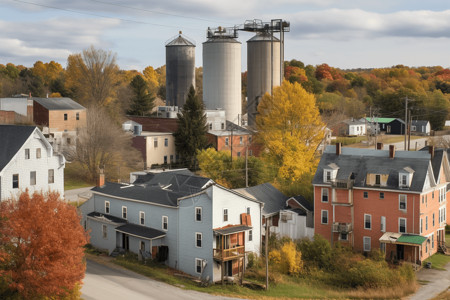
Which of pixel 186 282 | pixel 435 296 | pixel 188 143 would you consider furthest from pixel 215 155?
pixel 435 296

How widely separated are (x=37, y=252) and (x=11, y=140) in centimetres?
2071

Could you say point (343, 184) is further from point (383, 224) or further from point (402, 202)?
point (402, 202)

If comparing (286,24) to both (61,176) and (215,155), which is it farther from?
(61,176)

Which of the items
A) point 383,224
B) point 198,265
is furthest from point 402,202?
point 198,265

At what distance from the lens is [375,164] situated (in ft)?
155

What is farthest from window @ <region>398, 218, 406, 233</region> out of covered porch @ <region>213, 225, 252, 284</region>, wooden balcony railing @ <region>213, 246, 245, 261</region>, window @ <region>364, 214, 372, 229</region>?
wooden balcony railing @ <region>213, 246, 245, 261</region>

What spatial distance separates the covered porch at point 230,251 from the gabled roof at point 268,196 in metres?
8.94

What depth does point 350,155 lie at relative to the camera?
49188 mm

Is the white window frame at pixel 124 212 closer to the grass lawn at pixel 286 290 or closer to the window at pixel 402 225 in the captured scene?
the grass lawn at pixel 286 290

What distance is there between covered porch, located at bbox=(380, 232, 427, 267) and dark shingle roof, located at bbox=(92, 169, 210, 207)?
1543 cm

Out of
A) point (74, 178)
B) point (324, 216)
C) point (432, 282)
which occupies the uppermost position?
point (74, 178)

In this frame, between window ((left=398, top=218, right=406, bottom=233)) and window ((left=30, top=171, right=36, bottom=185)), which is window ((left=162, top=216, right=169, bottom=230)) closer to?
window ((left=30, top=171, right=36, bottom=185))

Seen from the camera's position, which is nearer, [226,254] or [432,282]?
[226,254]

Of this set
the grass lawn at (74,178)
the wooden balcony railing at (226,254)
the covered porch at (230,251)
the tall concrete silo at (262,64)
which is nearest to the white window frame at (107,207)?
the covered porch at (230,251)
